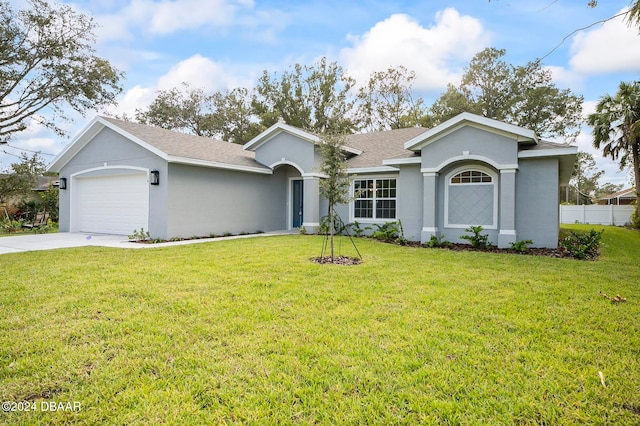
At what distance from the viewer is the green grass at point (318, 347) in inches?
102

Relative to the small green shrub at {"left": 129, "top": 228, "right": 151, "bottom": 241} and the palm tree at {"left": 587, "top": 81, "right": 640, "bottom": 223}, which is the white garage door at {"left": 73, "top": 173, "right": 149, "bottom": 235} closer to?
the small green shrub at {"left": 129, "top": 228, "right": 151, "bottom": 241}

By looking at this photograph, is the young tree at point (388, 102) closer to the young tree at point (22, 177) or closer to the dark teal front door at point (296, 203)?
the dark teal front door at point (296, 203)

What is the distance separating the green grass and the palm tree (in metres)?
17.5

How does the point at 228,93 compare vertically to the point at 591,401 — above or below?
above

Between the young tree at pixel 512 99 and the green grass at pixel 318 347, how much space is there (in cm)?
2427

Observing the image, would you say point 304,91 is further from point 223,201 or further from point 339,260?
point 339,260

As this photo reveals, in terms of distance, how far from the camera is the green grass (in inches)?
102

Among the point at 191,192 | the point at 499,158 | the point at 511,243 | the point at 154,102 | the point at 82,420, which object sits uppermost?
the point at 154,102

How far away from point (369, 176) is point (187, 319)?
11.0m

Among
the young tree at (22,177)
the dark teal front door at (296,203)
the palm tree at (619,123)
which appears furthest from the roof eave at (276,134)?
the palm tree at (619,123)

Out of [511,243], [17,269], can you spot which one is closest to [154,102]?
[17,269]

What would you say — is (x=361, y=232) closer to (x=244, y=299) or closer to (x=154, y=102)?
(x=244, y=299)

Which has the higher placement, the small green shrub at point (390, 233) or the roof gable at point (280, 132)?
the roof gable at point (280, 132)

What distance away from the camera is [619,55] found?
23.5 feet
